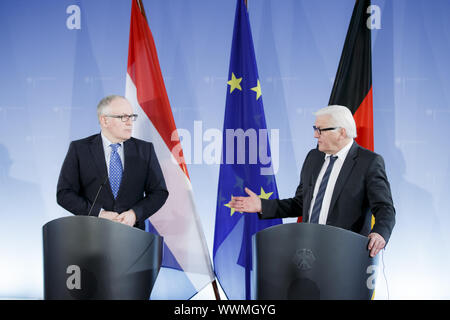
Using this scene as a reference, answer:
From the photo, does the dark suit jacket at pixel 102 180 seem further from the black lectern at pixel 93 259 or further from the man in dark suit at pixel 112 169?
the black lectern at pixel 93 259

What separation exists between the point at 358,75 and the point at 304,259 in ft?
6.42

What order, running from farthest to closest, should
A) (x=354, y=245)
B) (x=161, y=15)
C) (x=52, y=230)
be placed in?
(x=161, y=15) < (x=52, y=230) < (x=354, y=245)

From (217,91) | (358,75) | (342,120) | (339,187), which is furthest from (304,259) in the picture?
(217,91)

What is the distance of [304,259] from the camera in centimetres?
174

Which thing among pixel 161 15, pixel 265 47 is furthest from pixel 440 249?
pixel 161 15

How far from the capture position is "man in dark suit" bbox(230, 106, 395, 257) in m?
2.21

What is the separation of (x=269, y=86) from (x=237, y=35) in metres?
0.60

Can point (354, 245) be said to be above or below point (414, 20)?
below

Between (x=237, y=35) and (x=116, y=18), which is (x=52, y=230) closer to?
(x=237, y=35)

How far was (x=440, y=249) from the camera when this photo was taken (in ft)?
12.1

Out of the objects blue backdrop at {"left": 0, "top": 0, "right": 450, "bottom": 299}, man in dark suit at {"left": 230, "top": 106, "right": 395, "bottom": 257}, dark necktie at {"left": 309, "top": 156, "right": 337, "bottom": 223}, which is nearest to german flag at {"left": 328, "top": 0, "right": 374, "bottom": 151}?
blue backdrop at {"left": 0, "top": 0, "right": 450, "bottom": 299}

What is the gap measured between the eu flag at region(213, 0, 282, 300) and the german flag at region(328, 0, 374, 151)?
0.61 meters

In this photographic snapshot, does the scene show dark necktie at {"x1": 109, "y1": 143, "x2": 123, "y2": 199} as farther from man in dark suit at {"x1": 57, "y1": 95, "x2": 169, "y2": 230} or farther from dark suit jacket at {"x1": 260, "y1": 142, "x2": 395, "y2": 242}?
dark suit jacket at {"x1": 260, "y1": 142, "x2": 395, "y2": 242}

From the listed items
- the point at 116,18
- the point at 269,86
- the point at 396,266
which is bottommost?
the point at 396,266
